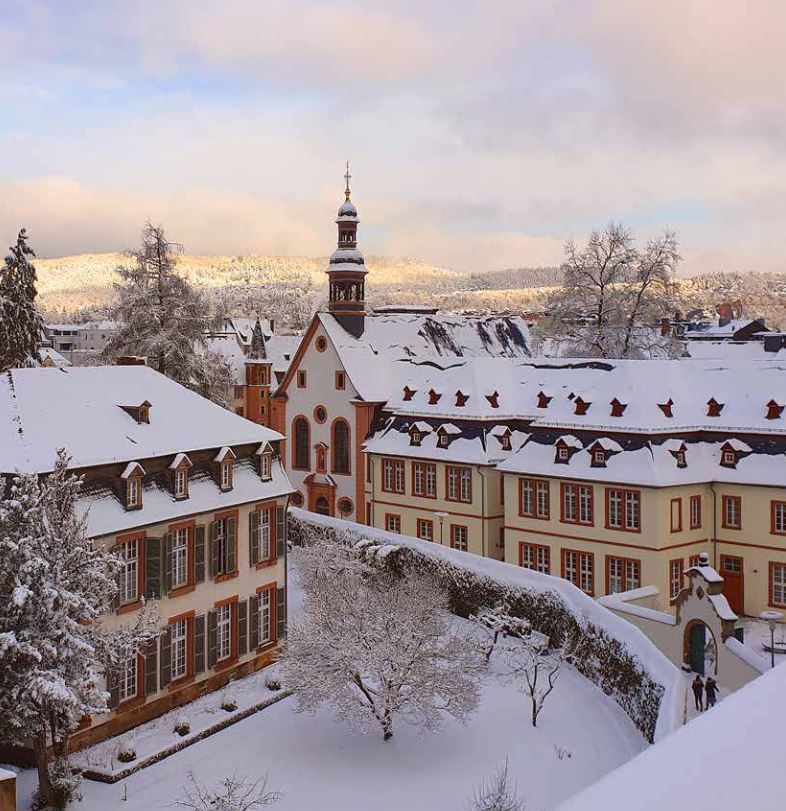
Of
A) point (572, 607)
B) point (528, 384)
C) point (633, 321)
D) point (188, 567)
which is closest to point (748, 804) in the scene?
point (188, 567)

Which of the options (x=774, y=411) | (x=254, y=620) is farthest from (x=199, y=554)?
(x=774, y=411)

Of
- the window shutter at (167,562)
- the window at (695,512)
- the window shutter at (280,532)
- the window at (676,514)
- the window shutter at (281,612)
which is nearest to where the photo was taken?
the window shutter at (167,562)

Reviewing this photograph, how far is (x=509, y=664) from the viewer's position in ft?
111

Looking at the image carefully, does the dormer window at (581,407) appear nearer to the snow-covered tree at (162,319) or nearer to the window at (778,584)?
the window at (778,584)

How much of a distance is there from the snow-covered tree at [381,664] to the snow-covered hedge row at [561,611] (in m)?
4.84

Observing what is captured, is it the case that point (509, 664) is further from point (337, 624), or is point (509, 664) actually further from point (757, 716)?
point (757, 716)

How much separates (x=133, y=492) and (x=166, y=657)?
526 centimetres

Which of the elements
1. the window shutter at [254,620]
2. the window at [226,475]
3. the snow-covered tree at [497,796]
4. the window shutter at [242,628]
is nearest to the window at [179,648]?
the window shutter at [242,628]

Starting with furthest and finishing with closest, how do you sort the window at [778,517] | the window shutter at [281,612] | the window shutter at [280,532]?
the window at [778,517]
the window shutter at [280,532]
the window shutter at [281,612]

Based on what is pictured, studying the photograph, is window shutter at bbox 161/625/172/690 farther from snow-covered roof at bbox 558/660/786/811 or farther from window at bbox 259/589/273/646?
snow-covered roof at bbox 558/660/786/811

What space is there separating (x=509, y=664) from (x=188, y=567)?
37.3 ft

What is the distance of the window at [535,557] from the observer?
46125 mm

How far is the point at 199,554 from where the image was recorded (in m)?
31.9

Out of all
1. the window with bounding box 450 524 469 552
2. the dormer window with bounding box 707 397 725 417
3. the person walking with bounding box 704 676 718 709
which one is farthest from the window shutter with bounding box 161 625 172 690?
the dormer window with bounding box 707 397 725 417
